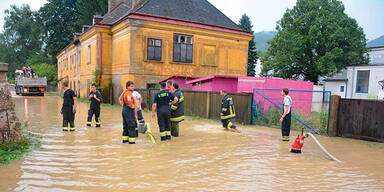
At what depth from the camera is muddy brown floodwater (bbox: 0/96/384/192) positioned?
4746 mm

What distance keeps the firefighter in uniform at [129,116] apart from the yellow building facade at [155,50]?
44.6 ft

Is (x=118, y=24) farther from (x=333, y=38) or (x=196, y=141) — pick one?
(x=333, y=38)

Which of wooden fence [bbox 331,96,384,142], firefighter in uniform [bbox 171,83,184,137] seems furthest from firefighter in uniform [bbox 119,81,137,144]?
wooden fence [bbox 331,96,384,142]

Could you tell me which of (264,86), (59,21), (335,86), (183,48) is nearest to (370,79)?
(335,86)

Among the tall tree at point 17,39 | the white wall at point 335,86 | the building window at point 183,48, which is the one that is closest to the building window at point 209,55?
the building window at point 183,48

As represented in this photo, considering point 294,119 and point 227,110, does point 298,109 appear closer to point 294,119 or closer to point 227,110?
point 294,119

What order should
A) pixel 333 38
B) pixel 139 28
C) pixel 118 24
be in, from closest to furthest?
pixel 139 28
pixel 118 24
pixel 333 38

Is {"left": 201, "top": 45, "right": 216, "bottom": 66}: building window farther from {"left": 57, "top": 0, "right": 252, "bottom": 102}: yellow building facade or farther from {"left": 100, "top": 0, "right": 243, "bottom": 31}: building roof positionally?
{"left": 100, "top": 0, "right": 243, "bottom": 31}: building roof

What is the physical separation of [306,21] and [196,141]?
100.0 feet

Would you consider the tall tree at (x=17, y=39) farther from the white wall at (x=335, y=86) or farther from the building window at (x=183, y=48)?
the white wall at (x=335, y=86)

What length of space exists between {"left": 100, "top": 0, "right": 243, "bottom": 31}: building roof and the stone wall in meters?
15.3

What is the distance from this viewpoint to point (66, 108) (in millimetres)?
9438

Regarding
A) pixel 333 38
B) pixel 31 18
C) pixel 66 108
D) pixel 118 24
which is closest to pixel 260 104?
pixel 66 108

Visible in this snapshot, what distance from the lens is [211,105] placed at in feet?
46.9
